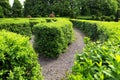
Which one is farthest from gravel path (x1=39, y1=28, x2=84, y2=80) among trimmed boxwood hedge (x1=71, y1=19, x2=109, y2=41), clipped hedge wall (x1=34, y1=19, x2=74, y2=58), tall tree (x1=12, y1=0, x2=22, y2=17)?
tall tree (x1=12, y1=0, x2=22, y2=17)

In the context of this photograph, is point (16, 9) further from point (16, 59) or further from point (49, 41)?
point (16, 59)

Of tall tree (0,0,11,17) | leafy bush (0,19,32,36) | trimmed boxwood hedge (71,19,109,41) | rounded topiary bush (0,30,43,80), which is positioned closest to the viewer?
rounded topiary bush (0,30,43,80)

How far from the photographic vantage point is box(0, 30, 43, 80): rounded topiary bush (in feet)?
12.8

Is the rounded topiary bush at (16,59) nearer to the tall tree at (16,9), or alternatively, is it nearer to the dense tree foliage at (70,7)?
the tall tree at (16,9)

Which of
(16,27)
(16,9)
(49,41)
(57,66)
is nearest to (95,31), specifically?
(16,27)

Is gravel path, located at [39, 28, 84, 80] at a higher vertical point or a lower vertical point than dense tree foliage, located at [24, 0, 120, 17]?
lower

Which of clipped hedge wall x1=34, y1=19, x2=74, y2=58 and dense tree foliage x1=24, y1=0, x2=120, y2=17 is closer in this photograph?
clipped hedge wall x1=34, y1=19, x2=74, y2=58

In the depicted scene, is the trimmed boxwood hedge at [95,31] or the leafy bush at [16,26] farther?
the leafy bush at [16,26]

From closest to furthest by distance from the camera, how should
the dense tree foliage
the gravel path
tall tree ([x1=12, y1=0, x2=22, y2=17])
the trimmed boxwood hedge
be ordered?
the trimmed boxwood hedge, the gravel path, tall tree ([x1=12, y1=0, x2=22, y2=17]), the dense tree foliage

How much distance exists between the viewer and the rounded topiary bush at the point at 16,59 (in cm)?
390

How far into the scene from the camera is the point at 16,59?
407 centimetres

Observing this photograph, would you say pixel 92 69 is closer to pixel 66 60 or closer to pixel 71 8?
pixel 66 60

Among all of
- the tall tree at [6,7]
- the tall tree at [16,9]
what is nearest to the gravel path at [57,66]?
the tall tree at [6,7]

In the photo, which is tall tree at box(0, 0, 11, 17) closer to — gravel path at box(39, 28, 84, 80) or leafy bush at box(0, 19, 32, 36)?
leafy bush at box(0, 19, 32, 36)
